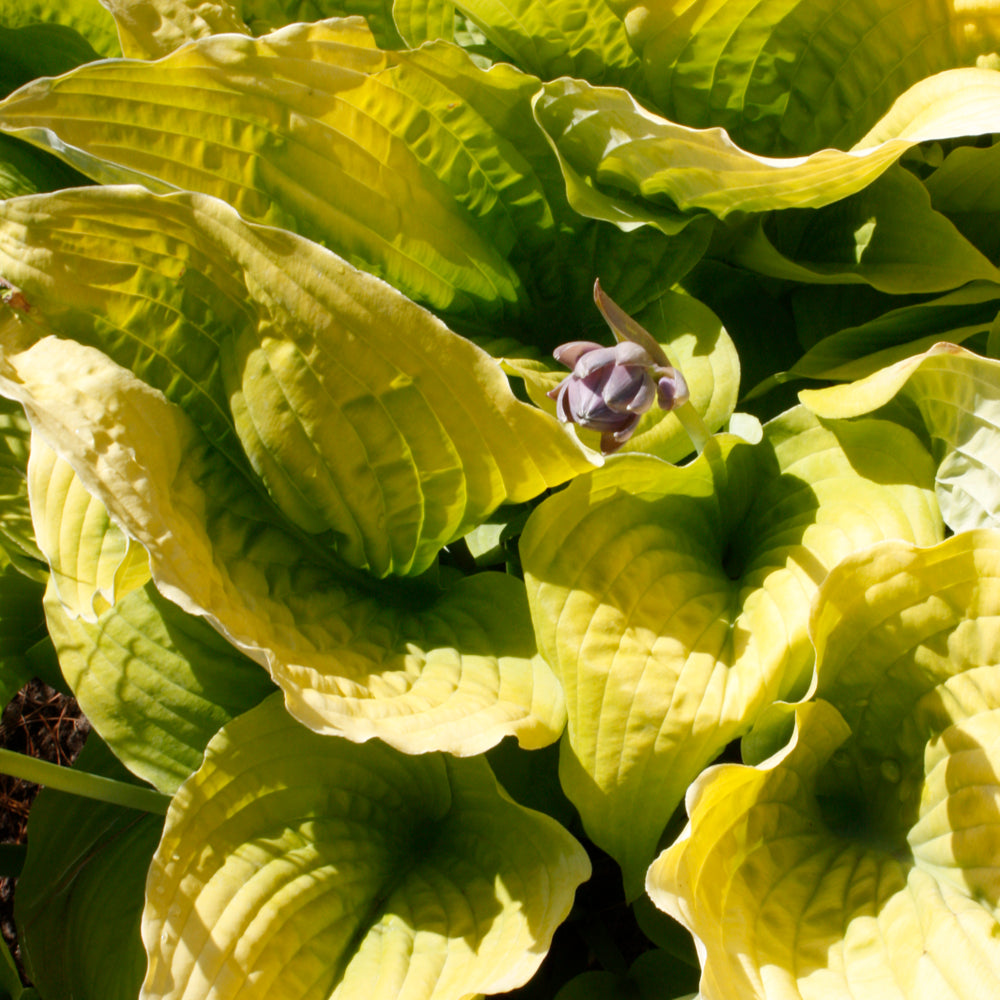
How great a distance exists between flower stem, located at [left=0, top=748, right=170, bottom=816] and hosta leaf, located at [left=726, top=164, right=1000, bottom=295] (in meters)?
0.88

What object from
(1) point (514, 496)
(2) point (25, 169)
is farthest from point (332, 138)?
(2) point (25, 169)

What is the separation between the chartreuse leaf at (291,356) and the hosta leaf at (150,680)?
0.77 feet

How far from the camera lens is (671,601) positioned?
2.58ft

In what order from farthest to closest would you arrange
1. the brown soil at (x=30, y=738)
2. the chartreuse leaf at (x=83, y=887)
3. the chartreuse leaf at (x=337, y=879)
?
the brown soil at (x=30, y=738) → the chartreuse leaf at (x=83, y=887) → the chartreuse leaf at (x=337, y=879)

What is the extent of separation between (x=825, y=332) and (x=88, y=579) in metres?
0.84

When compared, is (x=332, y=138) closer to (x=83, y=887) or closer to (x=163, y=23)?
(x=163, y=23)

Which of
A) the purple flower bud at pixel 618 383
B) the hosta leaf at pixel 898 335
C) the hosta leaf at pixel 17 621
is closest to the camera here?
the purple flower bud at pixel 618 383

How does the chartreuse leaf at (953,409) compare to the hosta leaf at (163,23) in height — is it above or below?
below

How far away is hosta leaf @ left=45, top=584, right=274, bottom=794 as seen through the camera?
3.08 feet

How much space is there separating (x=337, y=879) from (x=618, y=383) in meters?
0.53

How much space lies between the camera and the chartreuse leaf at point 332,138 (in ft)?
2.56

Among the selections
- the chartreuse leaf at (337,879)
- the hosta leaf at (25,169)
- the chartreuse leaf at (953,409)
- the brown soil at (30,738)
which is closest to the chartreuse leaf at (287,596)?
the chartreuse leaf at (337,879)

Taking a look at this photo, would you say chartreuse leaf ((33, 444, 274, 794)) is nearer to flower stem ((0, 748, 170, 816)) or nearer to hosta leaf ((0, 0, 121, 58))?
flower stem ((0, 748, 170, 816))

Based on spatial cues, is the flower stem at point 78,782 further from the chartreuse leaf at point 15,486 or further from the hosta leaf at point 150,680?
the chartreuse leaf at point 15,486
